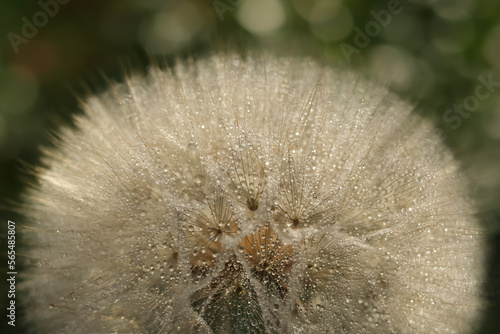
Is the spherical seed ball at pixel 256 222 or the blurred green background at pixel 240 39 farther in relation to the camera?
the blurred green background at pixel 240 39

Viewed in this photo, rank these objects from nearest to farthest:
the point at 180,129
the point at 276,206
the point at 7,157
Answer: the point at 276,206 < the point at 180,129 < the point at 7,157

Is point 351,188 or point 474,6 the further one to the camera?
point 474,6

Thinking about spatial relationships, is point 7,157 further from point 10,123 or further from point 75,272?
point 75,272

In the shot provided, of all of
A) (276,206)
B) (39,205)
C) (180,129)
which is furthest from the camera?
(39,205)

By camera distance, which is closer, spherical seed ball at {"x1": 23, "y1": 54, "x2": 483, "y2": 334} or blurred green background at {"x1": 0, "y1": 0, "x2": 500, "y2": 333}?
spherical seed ball at {"x1": 23, "y1": 54, "x2": 483, "y2": 334}

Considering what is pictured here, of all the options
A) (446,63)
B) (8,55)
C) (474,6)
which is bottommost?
(446,63)

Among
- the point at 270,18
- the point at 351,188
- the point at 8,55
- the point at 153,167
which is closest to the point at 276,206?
the point at 351,188
